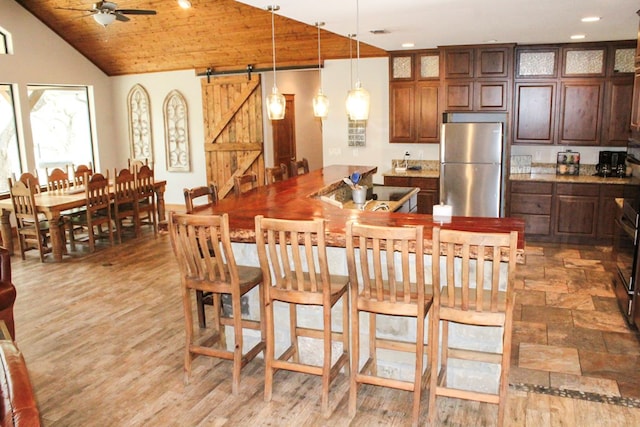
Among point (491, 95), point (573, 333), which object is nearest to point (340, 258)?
point (573, 333)

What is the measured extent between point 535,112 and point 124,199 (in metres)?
5.65

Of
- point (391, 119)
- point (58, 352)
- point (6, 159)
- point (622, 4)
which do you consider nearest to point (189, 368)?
point (58, 352)

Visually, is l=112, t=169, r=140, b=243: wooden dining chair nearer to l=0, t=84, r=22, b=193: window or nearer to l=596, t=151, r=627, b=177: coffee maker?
l=0, t=84, r=22, b=193: window

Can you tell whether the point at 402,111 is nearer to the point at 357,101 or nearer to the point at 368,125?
the point at 368,125

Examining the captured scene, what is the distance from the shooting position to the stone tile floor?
362cm

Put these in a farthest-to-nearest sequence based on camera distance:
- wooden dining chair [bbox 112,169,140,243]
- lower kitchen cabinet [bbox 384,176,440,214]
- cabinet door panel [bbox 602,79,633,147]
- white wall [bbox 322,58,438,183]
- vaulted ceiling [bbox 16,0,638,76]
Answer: white wall [bbox 322,58,438,183] < lower kitchen cabinet [bbox 384,176,440,214] < wooden dining chair [bbox 112,169,140,243] < cabinet door panel [bbox 602,79,633,147] < vaulted ceiling [bbox 16,0,638,76]

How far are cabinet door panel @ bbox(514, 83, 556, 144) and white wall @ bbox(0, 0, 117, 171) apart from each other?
7.15 metres

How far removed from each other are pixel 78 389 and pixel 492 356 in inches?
105

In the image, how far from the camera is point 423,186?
7621 millimetres

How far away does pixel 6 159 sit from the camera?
8234 millimetres

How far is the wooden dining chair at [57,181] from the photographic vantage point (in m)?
7.74

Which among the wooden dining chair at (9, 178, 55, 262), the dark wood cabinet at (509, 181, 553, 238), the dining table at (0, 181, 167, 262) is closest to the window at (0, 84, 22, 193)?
the dining table at (0, 181, 167, 262)

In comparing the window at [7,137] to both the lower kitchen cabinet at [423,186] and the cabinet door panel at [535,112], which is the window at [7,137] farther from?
the cabinet door panel at [535,112]

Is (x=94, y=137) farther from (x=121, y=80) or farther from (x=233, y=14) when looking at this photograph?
(x=233, y=14)
